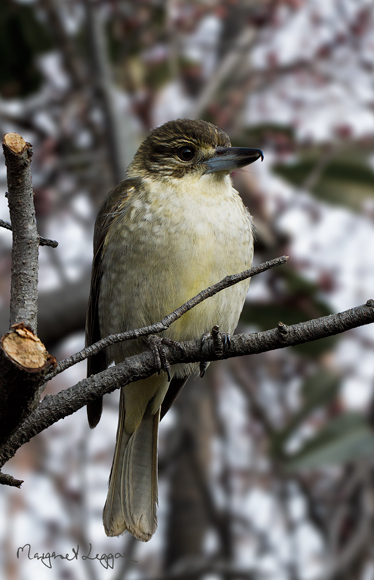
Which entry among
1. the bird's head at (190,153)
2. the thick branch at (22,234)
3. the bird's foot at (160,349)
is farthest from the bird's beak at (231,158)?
the thick branch at (22,234)

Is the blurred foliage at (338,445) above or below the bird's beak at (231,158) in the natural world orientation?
below

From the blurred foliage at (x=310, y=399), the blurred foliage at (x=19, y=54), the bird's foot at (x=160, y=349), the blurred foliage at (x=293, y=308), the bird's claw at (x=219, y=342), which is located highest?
the blurred foliage at (x=19, y=54)

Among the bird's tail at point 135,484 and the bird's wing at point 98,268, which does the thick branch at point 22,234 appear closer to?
the bird's wing at point 98,268

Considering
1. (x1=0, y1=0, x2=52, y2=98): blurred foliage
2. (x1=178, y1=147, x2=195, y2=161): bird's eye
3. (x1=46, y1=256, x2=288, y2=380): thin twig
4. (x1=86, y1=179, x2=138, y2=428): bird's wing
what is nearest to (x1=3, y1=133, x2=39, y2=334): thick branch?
(x1=46, y1=256, x2=288, y2=380): thin twig

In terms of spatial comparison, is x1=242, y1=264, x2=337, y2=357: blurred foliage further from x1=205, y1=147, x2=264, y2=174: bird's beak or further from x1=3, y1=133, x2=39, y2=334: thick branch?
x1=3, y1=133, x2=39, y2=334: thick branch

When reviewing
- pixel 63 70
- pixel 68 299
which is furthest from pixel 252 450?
pixel 63 70

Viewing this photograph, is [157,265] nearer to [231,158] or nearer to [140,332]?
[231,158]

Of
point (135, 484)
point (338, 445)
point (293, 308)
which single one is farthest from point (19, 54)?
point (135, 484)

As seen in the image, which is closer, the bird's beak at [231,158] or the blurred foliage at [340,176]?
the bird's beak at [231,158]
